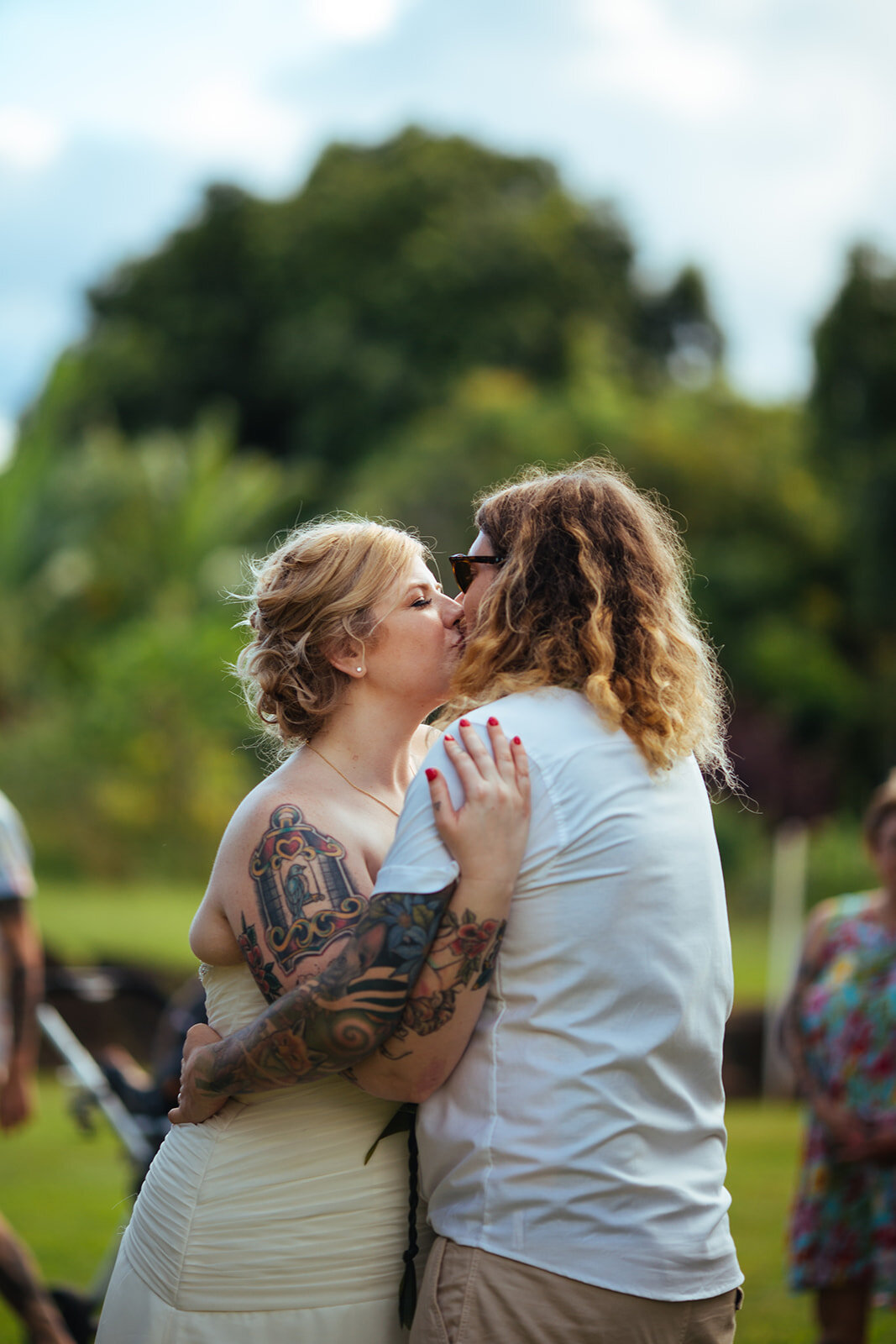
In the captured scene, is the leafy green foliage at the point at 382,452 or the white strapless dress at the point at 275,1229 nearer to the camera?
the white strapless dress at the point at 275,1229

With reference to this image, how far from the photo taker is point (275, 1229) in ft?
7.43

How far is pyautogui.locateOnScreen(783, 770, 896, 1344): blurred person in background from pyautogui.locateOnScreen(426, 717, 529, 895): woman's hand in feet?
10.6

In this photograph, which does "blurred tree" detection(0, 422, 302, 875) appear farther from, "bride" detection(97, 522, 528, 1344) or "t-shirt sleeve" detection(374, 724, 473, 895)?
"t-shirt sleeve" detection(374, 724, 473, 895)

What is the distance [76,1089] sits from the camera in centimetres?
456

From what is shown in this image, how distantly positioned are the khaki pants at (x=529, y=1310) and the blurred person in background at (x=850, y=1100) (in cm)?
296

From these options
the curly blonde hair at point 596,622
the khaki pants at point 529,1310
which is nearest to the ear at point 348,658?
the curly blonde hair at point 596,622

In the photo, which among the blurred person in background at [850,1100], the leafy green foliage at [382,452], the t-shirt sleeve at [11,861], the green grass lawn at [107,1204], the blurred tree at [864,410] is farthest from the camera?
the blurred tree at [864,410]

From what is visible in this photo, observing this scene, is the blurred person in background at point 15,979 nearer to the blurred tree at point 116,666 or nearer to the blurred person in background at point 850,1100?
the blurred person in background at point 850,1100

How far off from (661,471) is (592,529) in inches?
973

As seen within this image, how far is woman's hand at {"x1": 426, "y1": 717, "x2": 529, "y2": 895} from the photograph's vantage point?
6.46ft

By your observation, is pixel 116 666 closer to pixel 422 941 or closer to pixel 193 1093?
pixel 193 1093

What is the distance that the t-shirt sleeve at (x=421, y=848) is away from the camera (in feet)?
6.49

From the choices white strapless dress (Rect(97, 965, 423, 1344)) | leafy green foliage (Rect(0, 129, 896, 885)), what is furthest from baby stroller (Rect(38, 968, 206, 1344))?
leafy green foliage (Rect(0, 129, 896, 885))

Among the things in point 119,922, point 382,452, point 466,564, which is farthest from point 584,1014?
point 382,452
